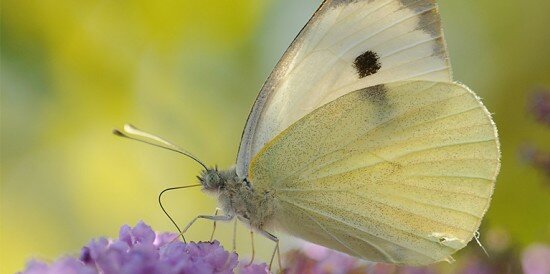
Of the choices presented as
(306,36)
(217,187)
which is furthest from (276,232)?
(306,36)

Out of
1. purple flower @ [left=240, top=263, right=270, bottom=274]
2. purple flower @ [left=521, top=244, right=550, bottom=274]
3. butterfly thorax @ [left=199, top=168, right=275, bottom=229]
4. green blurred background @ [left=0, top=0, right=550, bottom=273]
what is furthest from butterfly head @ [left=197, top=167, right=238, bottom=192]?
green blurred background @ [left=0, top=0, right=550, bottom=273]

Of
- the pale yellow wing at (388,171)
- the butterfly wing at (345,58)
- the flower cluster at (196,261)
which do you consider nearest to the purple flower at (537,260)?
the flower cluster at (196,261)

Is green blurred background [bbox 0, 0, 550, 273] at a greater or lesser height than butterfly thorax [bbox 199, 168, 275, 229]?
greater

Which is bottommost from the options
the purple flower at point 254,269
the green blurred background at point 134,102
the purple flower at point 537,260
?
the purple flower at point 537,260

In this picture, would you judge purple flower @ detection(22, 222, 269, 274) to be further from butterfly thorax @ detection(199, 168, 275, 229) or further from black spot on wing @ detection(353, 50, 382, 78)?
black spot on wing @ detection(353, 50, 382, 78)

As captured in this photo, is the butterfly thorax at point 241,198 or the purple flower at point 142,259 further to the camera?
the butterfly thorax at point 241,198

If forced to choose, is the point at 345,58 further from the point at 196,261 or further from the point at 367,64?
the point at 196,261

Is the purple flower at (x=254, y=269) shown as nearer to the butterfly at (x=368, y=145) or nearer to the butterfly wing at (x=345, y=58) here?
the butterfly at (x=368, y=145)
